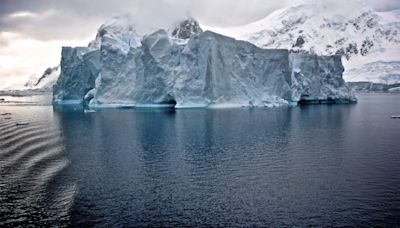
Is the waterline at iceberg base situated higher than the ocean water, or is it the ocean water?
the waterline at iceberg base

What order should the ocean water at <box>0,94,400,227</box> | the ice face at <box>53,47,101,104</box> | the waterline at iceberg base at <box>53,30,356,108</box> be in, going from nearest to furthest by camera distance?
the ocean water at <box>0,94,400,227</box>, the waterline at iceberg base at <box>53,30,356,108</box>, the ice face at <box>53,47,101,104</box>

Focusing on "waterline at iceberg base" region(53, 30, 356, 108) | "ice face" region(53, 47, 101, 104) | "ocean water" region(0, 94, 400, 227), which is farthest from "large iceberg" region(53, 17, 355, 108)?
"ocean water" region(0, 94, 400, 227)

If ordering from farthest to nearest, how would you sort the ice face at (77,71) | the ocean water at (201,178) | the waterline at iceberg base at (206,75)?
the ice face at (77,71), the waterline at iceberg base at (206,75), the ocean water at (201,178)

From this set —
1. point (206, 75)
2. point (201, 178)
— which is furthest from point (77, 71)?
point (201, 178)

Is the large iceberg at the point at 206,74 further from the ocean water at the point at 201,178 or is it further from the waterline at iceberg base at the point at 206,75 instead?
the ocean water at the point at 201,178

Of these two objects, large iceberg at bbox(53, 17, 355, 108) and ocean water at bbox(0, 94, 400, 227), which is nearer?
ocean water at bbox(0, 94, 400, 227)

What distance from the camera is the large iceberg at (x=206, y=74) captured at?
203ft

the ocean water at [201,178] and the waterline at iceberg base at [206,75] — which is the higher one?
the waterline at iceberg base at [206,75]

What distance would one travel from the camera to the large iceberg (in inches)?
2431

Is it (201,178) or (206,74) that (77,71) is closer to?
(206,74)

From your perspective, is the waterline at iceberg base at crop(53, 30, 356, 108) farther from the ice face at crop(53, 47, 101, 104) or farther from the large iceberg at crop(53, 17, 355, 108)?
the ice face at crop(53, 47, 101, 104)

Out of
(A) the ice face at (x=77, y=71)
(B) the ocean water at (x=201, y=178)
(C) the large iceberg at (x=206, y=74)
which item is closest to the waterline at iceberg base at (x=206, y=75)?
(C) the large iceberg at (x=206, y=74)

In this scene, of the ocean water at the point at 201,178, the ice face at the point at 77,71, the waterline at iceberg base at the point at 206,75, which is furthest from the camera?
the ice face at the point at 77,71

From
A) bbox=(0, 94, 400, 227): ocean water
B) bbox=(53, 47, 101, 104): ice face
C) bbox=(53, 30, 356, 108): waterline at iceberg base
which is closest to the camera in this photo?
bbox=(0, 94, 400, 227): ocean water
